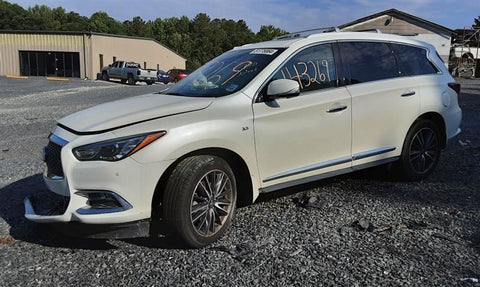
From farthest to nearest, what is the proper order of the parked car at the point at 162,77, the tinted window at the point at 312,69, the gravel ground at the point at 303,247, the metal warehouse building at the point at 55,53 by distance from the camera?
1. the metal warehouse building at the point at 55,53
2. the parked car at the point at 162,77
3. the tinted window at the point at 312,69
4. the gravel ground at the point at 303,247

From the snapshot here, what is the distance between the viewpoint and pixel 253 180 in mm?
4047

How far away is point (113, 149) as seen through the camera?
3422mm

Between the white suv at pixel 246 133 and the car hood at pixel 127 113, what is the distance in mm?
16

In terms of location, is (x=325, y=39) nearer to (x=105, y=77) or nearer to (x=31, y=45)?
(x=105, y=77)

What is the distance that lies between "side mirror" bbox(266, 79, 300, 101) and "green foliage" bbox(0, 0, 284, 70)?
261 feet

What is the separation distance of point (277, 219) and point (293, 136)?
0.85 meters

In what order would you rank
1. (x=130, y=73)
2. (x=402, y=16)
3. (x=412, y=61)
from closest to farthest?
(x=412, y=61) < (x=130, y=73) < (x=402, y=16)

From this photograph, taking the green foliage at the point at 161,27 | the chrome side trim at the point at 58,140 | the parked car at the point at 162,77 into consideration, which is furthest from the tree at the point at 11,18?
the chrome side trim at the point at 58,140

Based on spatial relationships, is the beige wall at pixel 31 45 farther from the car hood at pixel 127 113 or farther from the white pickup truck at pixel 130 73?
the car hood at pixel 127 113

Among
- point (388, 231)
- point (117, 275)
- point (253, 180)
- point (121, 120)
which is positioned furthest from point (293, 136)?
point (117, 275)

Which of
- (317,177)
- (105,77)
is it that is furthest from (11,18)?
(317,177)

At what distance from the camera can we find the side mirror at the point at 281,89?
4.04 metres

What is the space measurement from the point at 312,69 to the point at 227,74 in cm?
89

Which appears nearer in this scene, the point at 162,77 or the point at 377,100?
the point at 377,100
